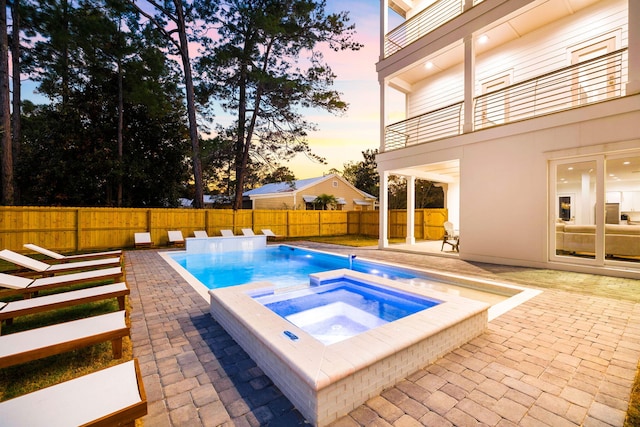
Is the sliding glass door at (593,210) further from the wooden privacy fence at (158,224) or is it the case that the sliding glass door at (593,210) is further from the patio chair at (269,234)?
the patio chair at (269,234)

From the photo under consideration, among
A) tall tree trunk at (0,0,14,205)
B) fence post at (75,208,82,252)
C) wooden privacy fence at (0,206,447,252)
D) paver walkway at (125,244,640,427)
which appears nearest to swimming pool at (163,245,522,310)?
paver walkway at (125,244,640,427)

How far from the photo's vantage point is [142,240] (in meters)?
12.1

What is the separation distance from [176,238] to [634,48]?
15844 mm

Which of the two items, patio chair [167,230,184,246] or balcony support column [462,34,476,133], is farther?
patio chair [167,230,184,246]

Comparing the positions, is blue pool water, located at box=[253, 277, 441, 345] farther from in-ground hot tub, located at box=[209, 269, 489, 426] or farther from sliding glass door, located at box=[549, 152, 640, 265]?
sliding glass door, located at box=[549, 152, 640, 265]

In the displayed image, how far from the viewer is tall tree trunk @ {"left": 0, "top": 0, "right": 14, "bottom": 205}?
11.8 meters

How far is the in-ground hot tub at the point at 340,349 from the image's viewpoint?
2.04 m

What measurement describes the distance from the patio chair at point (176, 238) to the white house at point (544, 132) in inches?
399

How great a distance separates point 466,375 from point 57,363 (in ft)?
13.2

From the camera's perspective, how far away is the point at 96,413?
1544mm

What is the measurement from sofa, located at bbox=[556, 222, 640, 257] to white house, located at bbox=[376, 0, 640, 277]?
0.02 meters

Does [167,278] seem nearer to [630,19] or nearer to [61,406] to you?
[61,406]

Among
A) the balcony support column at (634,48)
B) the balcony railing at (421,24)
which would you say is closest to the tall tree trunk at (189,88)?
the balcony railing at (421,24)

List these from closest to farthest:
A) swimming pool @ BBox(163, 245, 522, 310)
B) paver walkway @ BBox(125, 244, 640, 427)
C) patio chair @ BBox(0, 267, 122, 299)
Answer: paver walkway @ BBox(125, 244, 640, 427)
patio chair @ BBox(0, 267, 122, 299)
swimming pool @ BBox(163, 245, 522, 310)
